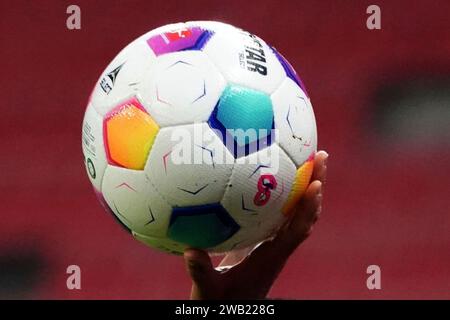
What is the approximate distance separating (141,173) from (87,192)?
7.99ft

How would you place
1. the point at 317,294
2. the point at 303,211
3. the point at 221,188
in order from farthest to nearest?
the point at 317,294 → the point at 303,211 → the point at 221,188

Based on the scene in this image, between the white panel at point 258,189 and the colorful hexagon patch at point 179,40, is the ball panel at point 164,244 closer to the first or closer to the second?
the white panel at point 258,189

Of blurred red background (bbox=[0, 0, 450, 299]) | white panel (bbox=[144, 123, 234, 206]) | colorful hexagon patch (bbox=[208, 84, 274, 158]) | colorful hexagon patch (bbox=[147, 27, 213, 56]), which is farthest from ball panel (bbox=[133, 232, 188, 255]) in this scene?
blurred red background (bbox=[0, 0, 450, 299])

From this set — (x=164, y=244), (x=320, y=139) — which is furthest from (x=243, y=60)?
(x=320, y=139)

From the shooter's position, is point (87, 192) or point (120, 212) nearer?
point (120, 212)

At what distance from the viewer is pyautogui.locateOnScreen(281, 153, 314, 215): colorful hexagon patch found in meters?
1.42

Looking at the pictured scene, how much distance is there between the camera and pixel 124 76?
4.60 feet

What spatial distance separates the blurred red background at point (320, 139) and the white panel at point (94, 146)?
2073mm

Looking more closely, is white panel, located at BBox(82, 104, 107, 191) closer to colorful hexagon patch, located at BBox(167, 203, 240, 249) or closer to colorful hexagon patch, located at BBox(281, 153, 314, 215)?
colorful hexagon patch, located at BBox(167, 203, 240, 249)

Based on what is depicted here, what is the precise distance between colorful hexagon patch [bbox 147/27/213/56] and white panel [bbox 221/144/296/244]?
0.23 meters

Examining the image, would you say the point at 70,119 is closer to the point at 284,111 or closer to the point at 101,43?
the point at 101,43

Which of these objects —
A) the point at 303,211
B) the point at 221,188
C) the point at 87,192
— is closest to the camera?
the point at 221,188

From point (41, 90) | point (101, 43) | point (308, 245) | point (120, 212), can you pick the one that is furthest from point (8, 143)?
point (120, 212)

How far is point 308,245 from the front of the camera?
357 cm
